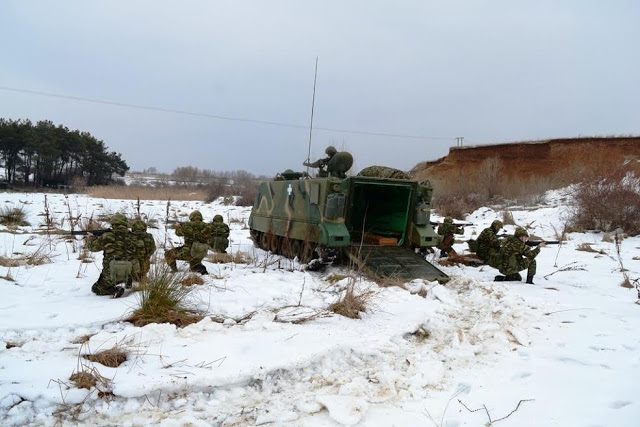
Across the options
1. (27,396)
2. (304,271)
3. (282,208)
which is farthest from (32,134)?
(27,396)

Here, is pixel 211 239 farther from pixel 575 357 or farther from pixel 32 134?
pixel 32 134

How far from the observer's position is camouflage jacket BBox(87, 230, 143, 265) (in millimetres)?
4588

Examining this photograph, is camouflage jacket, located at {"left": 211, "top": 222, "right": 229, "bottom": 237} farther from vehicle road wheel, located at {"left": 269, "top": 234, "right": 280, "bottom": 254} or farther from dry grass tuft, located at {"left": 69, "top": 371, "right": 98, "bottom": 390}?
dry grass tuft, located at {"left": 69, "top": 371, "right": 98, "bottom": 390}

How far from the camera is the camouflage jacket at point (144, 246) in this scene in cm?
481

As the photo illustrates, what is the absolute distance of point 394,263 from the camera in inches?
268

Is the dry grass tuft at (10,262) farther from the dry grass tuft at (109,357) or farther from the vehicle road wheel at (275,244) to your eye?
the vehicle road wheel at (275,244)

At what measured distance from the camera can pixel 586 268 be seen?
746 cm

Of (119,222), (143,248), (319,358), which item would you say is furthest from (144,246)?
(319,358)

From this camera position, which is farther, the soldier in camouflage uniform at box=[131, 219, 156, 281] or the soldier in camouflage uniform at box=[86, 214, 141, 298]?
the soldier in camouflage uniform at box=[131, 219, 156, 281]

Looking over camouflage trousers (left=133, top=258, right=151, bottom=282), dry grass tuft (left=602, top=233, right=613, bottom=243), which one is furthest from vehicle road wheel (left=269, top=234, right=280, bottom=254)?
dry grass tuft (left=602, top=233, right=613, bottom=243)

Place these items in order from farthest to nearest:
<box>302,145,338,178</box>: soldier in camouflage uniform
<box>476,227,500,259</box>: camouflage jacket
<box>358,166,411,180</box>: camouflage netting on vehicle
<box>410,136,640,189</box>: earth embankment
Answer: <box>410,136,640,189</box>: earth embankment, <box>302,145,338,178</box>: soldier in camouflage uniform, <box>358,166,411,180</box>: camouflage netting on vehicle, <box>476,227,500,259</box>: camouflage jacket

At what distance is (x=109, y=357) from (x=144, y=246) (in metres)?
2.03

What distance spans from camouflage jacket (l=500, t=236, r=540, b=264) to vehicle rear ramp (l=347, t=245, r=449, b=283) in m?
0.93

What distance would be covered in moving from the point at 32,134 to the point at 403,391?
1370 inches
